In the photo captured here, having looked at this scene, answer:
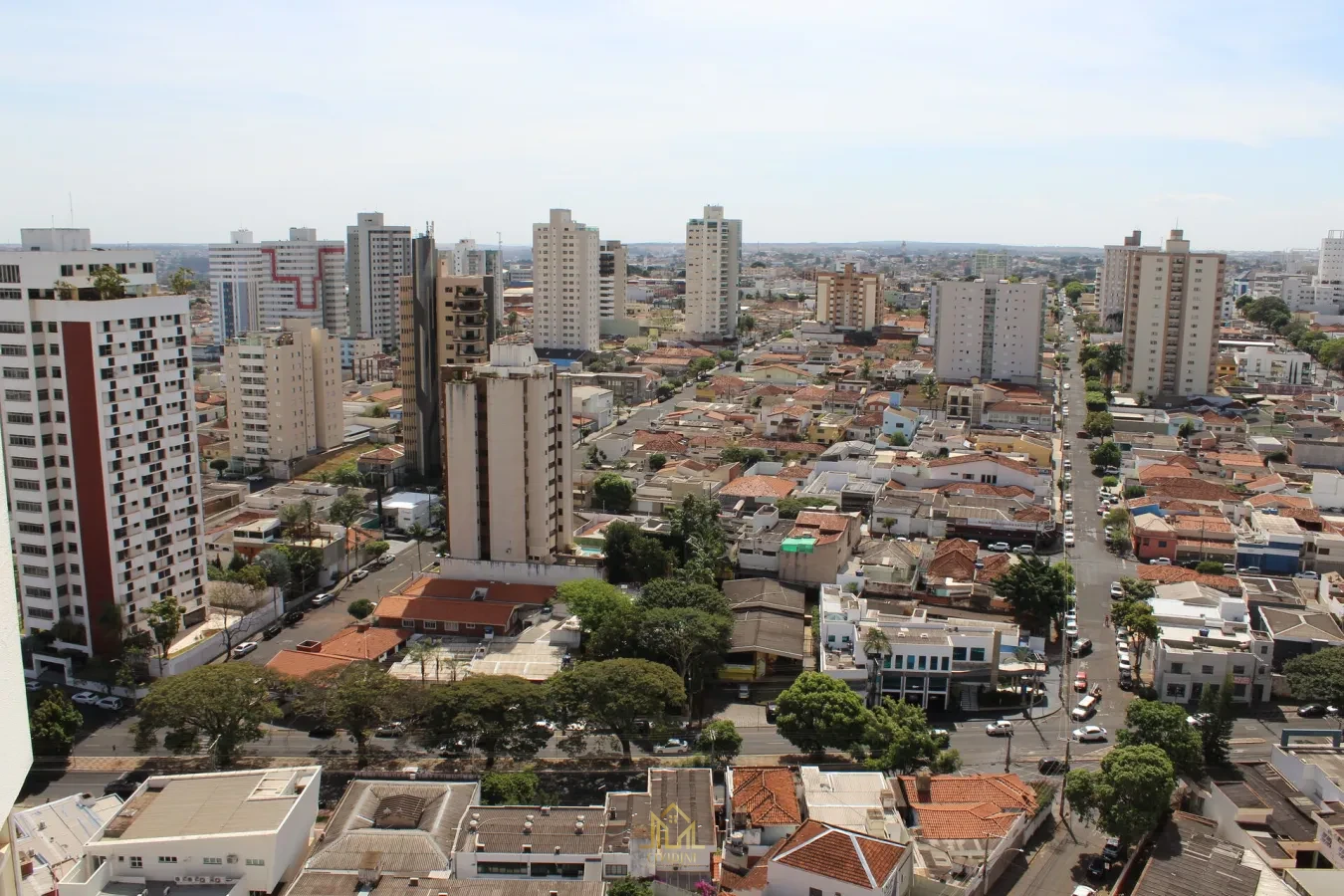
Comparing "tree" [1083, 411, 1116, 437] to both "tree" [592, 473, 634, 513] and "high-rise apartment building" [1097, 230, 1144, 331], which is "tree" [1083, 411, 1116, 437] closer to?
"tree" [592, 473, 634, 513]

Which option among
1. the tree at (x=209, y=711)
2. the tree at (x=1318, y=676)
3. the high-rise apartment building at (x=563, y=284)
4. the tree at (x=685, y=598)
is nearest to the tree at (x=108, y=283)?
the tree at (x=209, y=711)

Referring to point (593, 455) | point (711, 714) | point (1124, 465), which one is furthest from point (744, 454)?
point (711, 714)

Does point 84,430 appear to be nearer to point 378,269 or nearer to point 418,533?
point 418,533

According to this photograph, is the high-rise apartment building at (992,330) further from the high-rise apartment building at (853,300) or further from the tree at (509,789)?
the tree at (509,789)

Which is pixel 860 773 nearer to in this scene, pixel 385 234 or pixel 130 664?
pixel 130 664

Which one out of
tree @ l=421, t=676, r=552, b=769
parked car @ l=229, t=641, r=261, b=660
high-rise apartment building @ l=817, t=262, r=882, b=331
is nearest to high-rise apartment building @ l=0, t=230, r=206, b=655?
parked car @ l=229, t=641, r=261, b=660

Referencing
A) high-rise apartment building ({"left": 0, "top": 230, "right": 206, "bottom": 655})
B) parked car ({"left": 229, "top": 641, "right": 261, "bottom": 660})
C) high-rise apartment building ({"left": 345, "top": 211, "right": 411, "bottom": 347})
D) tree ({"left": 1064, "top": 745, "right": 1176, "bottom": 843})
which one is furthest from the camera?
high-rise apartment building ({"left": 345, "top": 211, "right": 411, "bottom": 347})

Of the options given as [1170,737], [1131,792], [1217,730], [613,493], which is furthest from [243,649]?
[1217,730]
